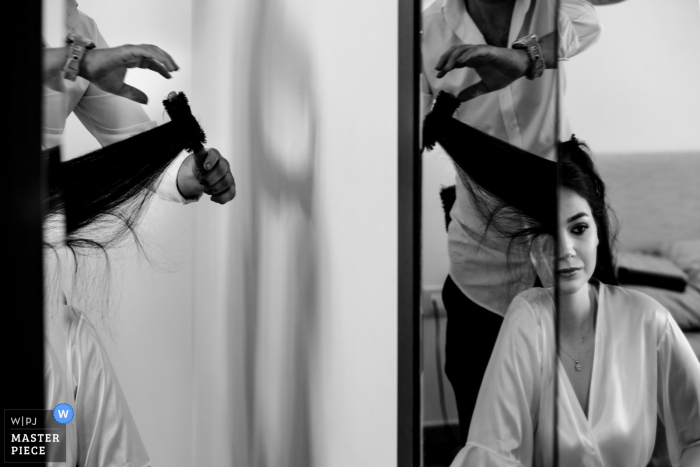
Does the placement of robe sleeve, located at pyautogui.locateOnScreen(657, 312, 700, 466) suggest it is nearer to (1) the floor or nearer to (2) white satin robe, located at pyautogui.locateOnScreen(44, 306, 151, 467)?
(1) the floor

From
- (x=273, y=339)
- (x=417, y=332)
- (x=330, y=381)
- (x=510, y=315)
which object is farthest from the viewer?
(x=273, y=339)

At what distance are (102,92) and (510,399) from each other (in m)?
0.81

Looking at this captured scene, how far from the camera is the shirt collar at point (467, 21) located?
0.62 m

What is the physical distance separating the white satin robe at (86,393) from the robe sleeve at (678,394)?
32.9 inches

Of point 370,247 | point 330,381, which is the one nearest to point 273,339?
point 330,381

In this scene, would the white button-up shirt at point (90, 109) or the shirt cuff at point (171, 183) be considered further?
the shirt cuff at point (171, 183)

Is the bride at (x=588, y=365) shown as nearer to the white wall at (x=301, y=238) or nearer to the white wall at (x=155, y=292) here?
the white wall at (x=301, y=238)

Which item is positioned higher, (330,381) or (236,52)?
(236,52)

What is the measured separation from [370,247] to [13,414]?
0.55 meters

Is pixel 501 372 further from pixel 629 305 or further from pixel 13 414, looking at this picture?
pixel 13 414

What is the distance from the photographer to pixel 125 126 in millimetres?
1030
